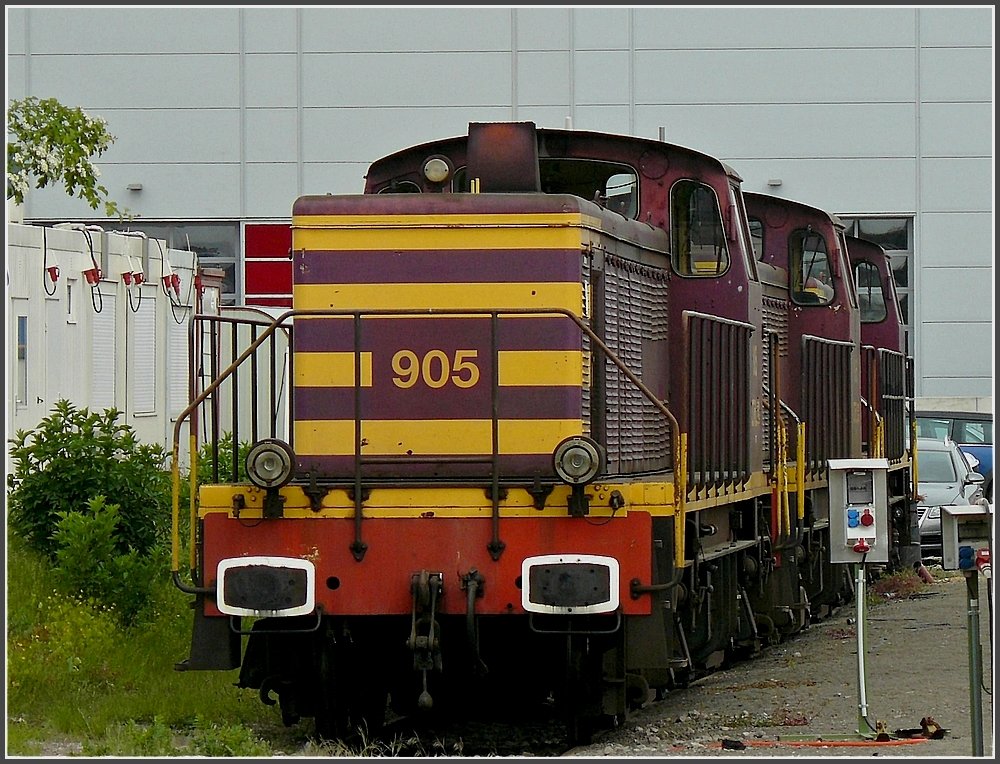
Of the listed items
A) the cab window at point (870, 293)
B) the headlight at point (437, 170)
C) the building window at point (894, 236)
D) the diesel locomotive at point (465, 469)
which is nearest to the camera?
the diesel locomotive at point (465, 469)

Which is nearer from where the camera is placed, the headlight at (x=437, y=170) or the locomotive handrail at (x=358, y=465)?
the locomotive handrail at (x=358, y=465)

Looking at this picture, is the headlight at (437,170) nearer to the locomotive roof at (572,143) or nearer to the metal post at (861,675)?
the locomotive roof at (572,143)

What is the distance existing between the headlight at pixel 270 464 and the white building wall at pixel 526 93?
1620cm

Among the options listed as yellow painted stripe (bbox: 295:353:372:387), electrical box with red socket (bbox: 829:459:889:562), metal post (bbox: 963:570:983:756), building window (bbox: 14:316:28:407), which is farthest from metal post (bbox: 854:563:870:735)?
building window (bbox: 14:316:28:407)

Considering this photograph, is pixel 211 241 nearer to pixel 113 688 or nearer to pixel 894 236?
pixel 894 236

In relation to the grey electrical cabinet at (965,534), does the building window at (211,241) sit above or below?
above

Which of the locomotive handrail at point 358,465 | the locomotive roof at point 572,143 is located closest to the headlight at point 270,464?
the locomotive handrail at point 358,465

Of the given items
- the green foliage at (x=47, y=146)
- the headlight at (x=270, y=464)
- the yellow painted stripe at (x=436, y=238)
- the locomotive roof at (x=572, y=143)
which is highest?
the green foliage at (x=47, y=146)

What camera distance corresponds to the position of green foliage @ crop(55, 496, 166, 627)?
10.6m

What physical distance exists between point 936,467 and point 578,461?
13904 millimetres

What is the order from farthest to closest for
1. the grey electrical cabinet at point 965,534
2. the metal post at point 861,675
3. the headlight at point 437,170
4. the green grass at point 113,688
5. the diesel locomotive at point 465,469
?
the headlight at point 437,170
the metal post at point 861,675
the green grass at point 113,688
the grey electrical cabinet at point 965,534
the diesel locomotive at point 465,469

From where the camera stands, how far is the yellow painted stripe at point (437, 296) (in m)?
7.59

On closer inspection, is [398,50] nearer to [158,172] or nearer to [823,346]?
[158,172]

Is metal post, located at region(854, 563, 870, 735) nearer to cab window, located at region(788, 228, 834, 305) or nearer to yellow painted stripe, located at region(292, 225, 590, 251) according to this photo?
yellow painted stripe, located at region(292, 225, 590, 251)
